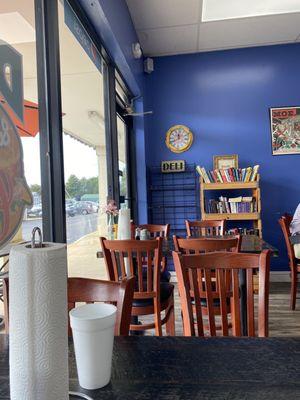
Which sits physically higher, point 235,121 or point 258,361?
point 235,121

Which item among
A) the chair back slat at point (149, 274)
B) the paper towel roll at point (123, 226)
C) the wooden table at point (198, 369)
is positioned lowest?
the chair back slat at point (149, 274)

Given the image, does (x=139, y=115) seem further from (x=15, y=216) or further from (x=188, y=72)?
(x=15, y=216)

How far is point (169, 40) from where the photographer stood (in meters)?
4.11

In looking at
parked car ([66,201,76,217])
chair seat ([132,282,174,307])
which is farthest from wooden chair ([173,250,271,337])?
parked car ([66,201,76,217])

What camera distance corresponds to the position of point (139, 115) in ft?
14.0

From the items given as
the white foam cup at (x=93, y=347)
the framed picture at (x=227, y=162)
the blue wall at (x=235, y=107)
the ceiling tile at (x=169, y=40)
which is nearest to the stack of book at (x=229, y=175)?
the framed picture at (x=227, y=162)

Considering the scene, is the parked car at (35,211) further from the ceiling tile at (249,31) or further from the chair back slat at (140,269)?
the ceiling tile at (249,31)

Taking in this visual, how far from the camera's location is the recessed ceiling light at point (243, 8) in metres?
3.34

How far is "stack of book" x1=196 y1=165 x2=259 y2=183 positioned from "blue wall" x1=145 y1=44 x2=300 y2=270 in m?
0.31

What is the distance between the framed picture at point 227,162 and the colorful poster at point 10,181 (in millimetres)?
3306

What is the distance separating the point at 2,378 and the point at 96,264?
8.30ft

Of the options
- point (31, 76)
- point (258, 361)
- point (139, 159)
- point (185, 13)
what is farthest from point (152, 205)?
point (258, 361)

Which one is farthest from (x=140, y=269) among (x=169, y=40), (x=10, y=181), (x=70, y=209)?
(x=169, y=40)

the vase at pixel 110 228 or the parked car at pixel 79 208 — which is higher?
the parked car at pixel 79 208
